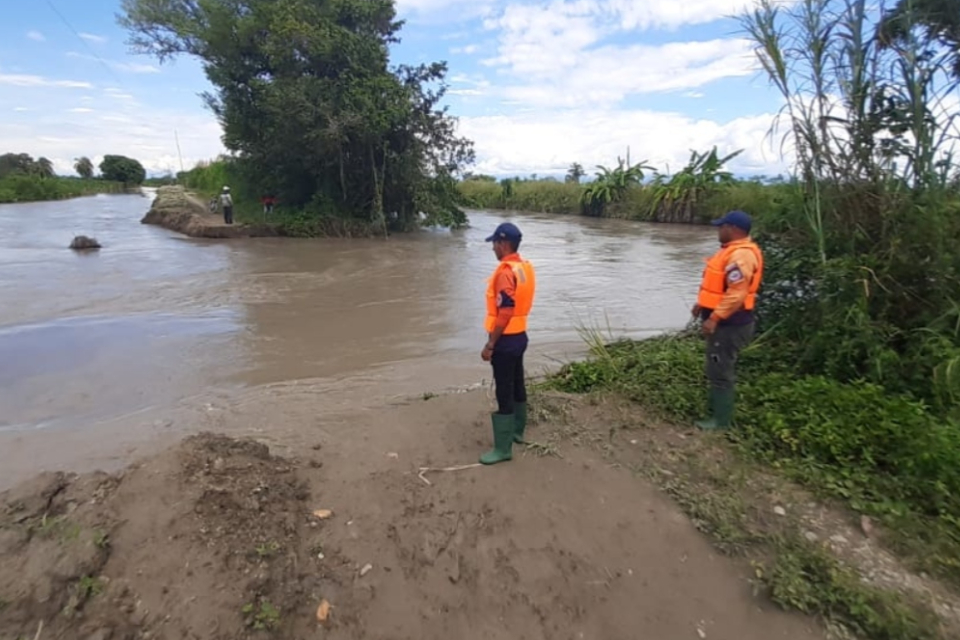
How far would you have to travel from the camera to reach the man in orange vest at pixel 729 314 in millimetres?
4309

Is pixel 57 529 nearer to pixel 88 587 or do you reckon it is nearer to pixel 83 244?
pixel 88 587

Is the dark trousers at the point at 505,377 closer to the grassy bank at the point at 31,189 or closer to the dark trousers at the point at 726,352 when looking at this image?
the dark trousers at the point at 726,352

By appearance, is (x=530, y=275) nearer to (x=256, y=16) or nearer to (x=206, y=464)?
(x=206, y=464)

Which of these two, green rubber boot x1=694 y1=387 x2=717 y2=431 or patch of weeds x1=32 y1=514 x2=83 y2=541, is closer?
patch of weeds x1=32 y1=514 x2=83 y2=541

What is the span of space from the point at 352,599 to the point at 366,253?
633 inches

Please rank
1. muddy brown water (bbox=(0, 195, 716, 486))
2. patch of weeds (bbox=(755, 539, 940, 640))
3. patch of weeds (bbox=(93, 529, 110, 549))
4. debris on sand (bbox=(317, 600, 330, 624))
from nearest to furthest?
patch of weeds (bbox=(755, 539, 940, 640))
debris on sand (bbox=(317, 600, 330, 624))
patch of weeds (bbox=(93, 529, 110, 549))
muddy brown water (bbox=(0, 195, 716, 486))

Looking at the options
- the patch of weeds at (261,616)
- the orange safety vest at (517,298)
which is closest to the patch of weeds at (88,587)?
the patch of weeds at (261,616)

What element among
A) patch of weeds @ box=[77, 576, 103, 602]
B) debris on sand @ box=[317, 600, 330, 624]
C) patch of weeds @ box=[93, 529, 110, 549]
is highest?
patch of weeds @ box=[93, 529, 110, 549]

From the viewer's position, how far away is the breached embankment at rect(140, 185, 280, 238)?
71.1 feet

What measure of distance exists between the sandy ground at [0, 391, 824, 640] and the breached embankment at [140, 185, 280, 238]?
1939cm

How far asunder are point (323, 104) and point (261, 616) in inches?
768

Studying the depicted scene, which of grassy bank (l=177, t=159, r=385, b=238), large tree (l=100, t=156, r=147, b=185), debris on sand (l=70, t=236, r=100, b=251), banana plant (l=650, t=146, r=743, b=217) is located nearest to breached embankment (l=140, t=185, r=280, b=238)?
grassy bank (l=177, t=159, r=385, b=238)

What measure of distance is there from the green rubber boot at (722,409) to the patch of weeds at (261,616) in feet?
10.2

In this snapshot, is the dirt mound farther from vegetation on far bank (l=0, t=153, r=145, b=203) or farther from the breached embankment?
vegetation on far bank (l=0, t=153, r=145, b=203)
